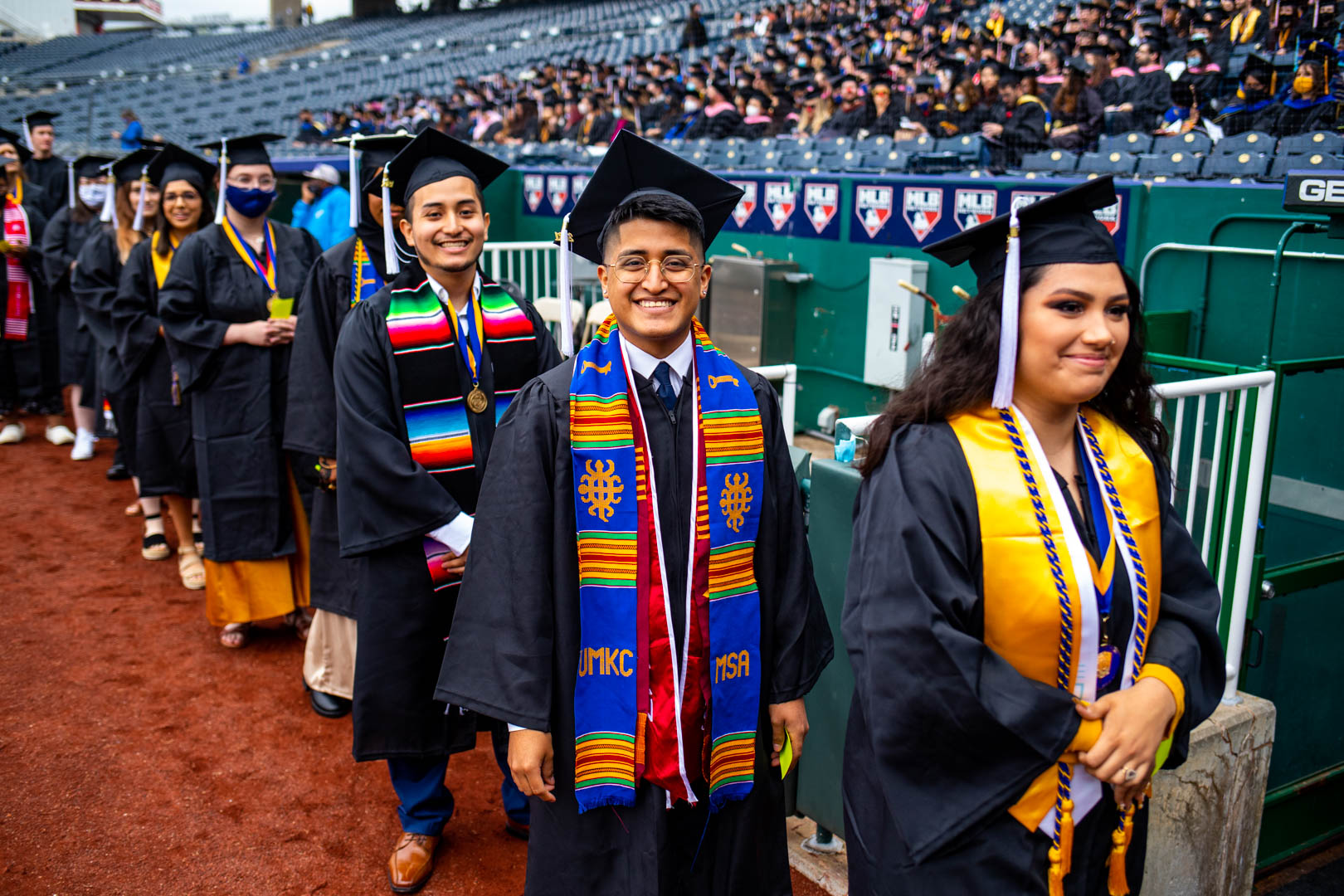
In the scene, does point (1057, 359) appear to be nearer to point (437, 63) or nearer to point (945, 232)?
point (945, 232)

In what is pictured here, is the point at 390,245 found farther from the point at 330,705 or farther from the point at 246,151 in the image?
the point at 330,705

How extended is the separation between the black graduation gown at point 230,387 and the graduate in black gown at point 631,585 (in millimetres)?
2848

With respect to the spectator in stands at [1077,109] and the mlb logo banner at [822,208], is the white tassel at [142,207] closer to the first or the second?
the mlb logo banner at [822,208]

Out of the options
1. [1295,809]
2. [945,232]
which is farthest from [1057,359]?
[945,232]

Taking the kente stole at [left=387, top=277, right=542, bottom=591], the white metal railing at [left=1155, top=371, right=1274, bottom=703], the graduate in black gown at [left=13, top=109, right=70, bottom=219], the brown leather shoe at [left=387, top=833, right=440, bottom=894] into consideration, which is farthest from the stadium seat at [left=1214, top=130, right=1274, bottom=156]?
the graduate in black gown at [left=13, top=109, right=70, bottom=219]

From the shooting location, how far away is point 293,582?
15.8 ft

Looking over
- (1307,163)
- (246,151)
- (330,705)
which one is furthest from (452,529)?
(1307,163)

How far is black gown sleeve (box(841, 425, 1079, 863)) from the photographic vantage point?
5.39ft

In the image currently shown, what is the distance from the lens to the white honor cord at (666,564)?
2043 mm

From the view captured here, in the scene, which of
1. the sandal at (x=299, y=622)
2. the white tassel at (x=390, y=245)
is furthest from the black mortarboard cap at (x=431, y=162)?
the sandal at (x=299, y=622)

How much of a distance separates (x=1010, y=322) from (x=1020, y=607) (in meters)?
0.49

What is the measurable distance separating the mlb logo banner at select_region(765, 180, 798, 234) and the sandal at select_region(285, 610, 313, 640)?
5.68m

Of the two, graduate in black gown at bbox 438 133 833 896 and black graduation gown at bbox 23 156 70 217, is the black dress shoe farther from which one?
black graduation gown at bbox 23 156 70 217

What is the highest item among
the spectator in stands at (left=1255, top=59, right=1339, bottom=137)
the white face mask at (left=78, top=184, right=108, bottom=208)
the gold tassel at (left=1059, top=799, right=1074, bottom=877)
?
the spectator in stands at (left=1255, top=59, right=1339, bottom=137)
